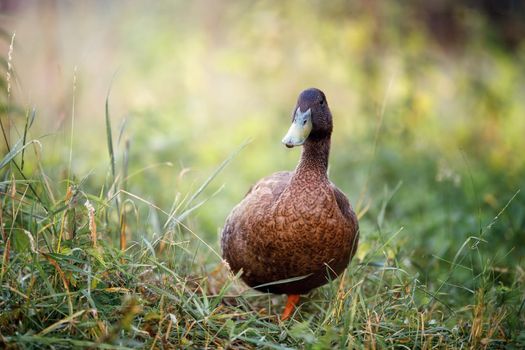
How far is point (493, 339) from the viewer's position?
2.62 m

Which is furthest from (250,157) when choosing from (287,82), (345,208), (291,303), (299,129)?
(299,129)

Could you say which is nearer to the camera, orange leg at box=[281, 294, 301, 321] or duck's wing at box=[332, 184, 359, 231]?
duck's wing at box=[332, 184, 359, 231]

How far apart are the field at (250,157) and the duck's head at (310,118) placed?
26 centimetres

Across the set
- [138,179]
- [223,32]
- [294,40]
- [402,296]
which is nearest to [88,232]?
[402,296]

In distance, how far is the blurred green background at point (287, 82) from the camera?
5.92 metres

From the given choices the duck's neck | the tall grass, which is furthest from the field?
the duck's neck

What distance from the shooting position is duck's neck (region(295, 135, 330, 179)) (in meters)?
3.05

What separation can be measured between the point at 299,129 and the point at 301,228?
473 mm

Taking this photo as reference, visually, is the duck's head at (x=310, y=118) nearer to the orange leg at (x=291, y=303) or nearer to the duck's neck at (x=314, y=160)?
the duck's neck at (x=314, y=160)

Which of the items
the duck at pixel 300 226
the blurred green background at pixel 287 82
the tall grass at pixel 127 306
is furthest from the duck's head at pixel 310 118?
the blurred green background at pixel 287 82

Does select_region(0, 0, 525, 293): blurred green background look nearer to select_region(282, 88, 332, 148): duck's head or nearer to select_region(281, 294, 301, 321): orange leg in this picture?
select_region(281, 294, 301, 321): orange leg

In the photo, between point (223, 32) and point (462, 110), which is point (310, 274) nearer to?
point (462, 110)

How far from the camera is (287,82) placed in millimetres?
7332

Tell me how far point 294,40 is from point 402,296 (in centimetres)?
476
